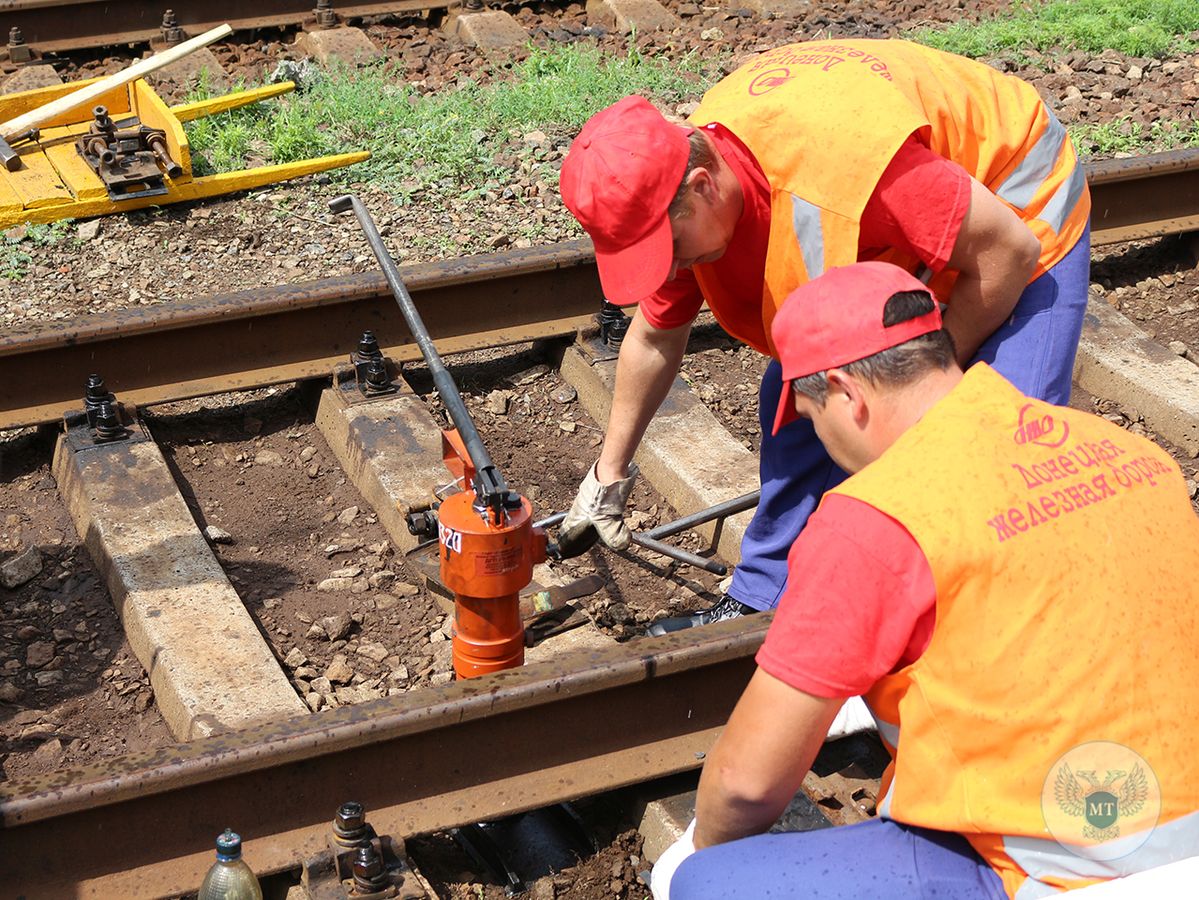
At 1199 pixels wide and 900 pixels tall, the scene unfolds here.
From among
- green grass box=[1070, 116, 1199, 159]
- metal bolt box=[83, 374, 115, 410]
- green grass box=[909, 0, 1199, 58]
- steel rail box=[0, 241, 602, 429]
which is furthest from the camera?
green grass box=[909, 0, 1199, 58]

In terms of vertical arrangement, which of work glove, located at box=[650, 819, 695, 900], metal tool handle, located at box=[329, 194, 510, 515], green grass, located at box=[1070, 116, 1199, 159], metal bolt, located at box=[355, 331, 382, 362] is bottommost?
green grass, located at box=[1070, 116, 1199, 159]

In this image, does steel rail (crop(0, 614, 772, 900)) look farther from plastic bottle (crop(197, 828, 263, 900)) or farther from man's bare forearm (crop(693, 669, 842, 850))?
man's bare forearm (crop(693, 669, 842, 850))

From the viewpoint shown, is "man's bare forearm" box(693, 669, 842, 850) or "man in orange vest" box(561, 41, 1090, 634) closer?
"man's bare forearm" box(693, 669, 842, 850)

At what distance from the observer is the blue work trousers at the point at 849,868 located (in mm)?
2543

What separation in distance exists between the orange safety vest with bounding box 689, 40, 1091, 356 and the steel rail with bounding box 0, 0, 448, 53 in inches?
221

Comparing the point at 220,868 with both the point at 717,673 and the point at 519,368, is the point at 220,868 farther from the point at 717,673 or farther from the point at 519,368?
the point at 519,368

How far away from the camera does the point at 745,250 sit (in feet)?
11.1

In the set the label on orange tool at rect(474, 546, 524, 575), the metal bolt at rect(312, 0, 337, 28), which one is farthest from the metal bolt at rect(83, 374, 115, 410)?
the metal bolt at rect(312, 0, 337, 28)

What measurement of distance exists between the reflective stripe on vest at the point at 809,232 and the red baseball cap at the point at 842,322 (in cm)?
51

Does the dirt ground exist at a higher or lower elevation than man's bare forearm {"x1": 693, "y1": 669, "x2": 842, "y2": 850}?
lower

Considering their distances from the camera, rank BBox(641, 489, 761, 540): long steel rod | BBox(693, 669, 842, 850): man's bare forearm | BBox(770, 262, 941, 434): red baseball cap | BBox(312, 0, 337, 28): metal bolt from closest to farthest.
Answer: BBox(693, 669, 842, 850): man's bare forearm
BBox(770, 262, 941, 434): red baseball cap
BBox(641, 489, 761, 540): long steel rod
BBox(312, 0, 337, 28): metal bolt

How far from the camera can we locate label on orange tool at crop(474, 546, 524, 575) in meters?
3.23

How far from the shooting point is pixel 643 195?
9.96ft

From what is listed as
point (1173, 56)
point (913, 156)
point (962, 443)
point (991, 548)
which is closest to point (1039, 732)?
point (991, 548)
